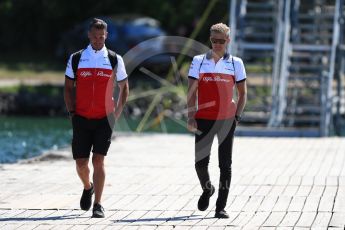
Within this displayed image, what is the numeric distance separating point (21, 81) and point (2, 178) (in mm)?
23071

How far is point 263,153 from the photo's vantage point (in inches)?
692

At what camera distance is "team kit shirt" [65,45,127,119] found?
1054 centimetres

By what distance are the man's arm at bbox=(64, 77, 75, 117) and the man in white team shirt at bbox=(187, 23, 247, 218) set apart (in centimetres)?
112

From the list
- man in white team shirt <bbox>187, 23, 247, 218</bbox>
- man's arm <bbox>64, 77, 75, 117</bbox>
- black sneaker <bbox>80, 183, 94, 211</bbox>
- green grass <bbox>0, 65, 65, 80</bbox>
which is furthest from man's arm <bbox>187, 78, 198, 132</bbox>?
green grass <bbox>0, 65, 65, 80</bbox>

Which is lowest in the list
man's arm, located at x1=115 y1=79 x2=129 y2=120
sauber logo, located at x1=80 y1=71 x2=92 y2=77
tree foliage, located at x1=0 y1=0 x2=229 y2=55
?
tree foliage, located at x1=0 y1=0 x2=229 y2=55

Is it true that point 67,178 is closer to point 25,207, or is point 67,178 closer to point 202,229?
point 25,207

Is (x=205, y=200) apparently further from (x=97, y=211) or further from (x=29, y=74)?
(x=29, y=74)

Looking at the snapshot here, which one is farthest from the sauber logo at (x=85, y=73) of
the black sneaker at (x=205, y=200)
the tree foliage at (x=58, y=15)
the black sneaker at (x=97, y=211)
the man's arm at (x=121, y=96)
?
the tree foliage at (x=58, y=15)

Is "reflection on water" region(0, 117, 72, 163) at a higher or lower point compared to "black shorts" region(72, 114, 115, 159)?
lower

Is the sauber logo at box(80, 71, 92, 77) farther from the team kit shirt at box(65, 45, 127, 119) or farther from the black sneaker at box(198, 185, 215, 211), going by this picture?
the black sneaker at box(198, 185, 215, 211)

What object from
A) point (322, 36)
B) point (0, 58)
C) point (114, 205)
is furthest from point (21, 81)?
point (114, 205)

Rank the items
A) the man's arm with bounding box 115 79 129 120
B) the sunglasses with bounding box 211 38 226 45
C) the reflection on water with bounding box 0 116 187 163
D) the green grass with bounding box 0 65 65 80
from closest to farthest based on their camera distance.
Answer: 1. the sunglasses with bounding box 211 38 226 45
2. the man's arm with bounding box 115 79 129 120
3. the reflection on water with bounding box 0 116 187 163
4. the green grass with bounding box 0 65 65 80

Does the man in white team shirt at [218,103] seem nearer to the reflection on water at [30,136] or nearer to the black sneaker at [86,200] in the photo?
the black sneaker at [86,200]

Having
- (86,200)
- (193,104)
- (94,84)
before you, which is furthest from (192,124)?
(86,200)
